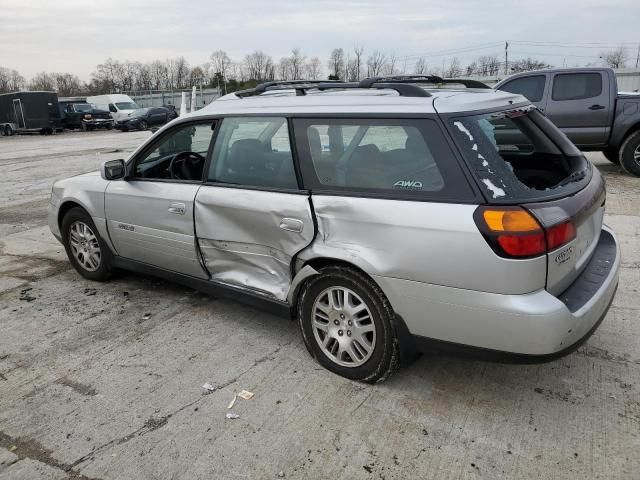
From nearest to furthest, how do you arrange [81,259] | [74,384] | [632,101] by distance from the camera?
[74,384], [81,259], [632,101]

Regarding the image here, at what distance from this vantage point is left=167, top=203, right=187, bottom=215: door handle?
3.76 meters

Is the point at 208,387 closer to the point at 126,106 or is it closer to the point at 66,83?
the point at 126,106

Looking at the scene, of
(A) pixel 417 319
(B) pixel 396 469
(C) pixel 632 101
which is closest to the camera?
(B) pixel 396 469

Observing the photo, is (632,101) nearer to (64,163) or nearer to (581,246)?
(581,246)

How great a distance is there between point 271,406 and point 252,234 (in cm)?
107

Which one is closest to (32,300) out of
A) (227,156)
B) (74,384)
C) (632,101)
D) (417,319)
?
(74,384)

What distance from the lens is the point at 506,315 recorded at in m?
2.45

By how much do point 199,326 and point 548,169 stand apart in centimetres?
272

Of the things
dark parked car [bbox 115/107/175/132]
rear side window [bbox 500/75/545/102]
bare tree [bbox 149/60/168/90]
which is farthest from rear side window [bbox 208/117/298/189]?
bare tree [bbox 149/60/168/90]

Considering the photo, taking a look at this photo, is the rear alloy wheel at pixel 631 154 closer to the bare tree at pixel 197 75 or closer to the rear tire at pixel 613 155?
the rear tire at pixel 613 155

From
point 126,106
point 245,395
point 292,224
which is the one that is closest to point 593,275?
point 292,224

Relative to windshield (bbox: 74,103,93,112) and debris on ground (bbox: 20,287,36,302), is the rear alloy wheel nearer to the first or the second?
debris on ground (bbox: 20,287,36,302)

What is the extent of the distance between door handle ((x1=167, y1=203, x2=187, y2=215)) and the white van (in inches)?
1270

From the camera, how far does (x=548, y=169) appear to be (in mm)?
3543
